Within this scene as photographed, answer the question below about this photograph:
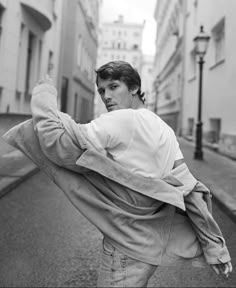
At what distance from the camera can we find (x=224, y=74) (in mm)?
9883

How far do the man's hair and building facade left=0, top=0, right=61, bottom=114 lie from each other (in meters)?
8.18

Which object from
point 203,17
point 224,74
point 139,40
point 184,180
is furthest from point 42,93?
point 139,40

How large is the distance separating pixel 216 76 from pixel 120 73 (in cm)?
1029

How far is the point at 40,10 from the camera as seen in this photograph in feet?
33.4

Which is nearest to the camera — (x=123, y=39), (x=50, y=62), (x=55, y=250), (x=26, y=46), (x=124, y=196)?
(x=124, y=196)

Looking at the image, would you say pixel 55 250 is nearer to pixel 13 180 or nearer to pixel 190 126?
pixel 13 180

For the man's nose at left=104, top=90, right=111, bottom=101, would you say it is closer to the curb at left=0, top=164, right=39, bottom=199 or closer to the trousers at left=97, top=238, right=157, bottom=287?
the trousers at left=97, top=238, right=157, bottom=287

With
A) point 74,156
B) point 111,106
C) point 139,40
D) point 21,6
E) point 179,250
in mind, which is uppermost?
point 139,40

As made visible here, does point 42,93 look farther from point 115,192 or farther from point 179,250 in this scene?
point 179,250

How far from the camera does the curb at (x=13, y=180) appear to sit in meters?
4.77

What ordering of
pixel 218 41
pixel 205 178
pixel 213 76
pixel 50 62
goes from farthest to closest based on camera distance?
pixel 50 62
pixel 218 41
pixel 213 76
pixel 205 178

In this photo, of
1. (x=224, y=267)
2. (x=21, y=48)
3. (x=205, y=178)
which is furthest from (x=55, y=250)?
(x=21, y=48)

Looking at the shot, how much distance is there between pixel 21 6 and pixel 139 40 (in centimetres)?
6869

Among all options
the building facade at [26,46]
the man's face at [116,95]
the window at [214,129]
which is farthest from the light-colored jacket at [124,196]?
the window at [214,129]
